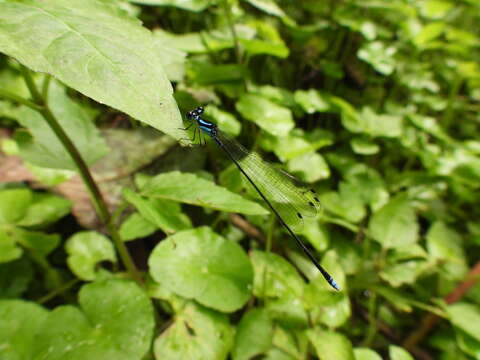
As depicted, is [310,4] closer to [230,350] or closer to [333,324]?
[333,324]

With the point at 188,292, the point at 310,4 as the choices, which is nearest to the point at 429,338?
the point at 188,292

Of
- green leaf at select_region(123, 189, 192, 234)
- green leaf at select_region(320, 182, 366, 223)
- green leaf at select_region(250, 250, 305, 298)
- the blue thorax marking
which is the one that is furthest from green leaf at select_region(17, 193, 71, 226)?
green leaf at select_region(320, 182, 366, 223)

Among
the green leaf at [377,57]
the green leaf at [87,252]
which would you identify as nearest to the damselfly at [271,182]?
the green leaf at [87,252]

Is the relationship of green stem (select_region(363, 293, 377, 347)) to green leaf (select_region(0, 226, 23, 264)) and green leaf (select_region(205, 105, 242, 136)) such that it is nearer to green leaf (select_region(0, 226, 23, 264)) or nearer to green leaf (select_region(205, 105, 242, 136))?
green leaf (select_region(205, 105, 242, 136))

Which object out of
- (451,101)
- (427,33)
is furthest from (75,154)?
(451,101)

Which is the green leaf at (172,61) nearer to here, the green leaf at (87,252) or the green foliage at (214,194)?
the green foliage at (214,194)
